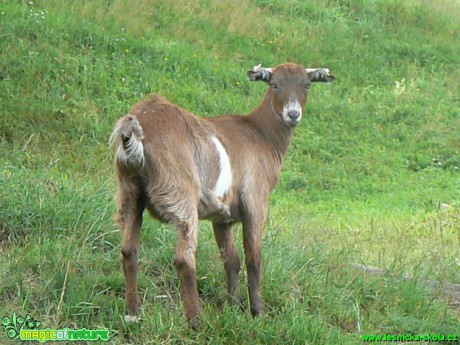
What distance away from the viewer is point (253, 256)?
5.49 metres

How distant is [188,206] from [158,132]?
48cm

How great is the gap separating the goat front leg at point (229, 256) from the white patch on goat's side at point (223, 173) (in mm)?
442

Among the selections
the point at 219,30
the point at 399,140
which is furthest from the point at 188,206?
the point at 219,30

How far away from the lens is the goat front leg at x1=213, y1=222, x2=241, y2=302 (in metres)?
5.63

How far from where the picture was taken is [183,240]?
484 centimetres

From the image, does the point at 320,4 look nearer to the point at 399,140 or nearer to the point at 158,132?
the point at 399,140

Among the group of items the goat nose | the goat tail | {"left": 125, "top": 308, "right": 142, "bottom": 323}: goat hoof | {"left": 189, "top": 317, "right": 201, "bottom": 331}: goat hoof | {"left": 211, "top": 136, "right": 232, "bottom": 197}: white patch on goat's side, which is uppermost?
the goat tail

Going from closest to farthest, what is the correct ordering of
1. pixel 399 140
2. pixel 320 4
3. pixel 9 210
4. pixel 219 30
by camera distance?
1. pixel 9 210
2. pixel 399 140
3. pixel 219 30
4. pixel 320 4

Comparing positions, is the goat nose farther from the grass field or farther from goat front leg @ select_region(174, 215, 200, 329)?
goat front leg @ select_region(174, 215, 200, 329)

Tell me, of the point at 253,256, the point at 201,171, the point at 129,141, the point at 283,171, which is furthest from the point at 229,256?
the point at 283,171

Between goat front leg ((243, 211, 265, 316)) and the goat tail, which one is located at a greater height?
the goat tail

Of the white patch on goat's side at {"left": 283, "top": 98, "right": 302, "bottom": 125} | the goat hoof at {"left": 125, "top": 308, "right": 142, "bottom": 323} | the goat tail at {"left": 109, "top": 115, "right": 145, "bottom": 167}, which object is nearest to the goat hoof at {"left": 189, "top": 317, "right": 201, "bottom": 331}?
the goat hoof at {"left": 125, "top": 308, "right": 142, "bottom": 323}

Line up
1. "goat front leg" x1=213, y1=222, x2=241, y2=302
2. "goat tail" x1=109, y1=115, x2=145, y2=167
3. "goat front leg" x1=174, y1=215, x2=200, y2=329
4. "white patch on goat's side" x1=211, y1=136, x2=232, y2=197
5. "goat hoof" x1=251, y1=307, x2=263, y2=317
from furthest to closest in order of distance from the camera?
"goat front leg" x1=213, y1=222, x2=241, y2=302 → "goat hoof" x1=251, y1=307, x2=263, y2=317 → "white patch on goat's side" x1=211, y1=136, x2=232, y2=197 → "goat front leg" x1=174, y1=215, x2=200, y2=329 → "goat tail" x1=109, y1=115, x2=145, y2=167

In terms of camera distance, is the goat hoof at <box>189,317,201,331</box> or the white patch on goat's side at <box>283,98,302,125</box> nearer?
the goat hoof at <box>189,317,201,331</box>
